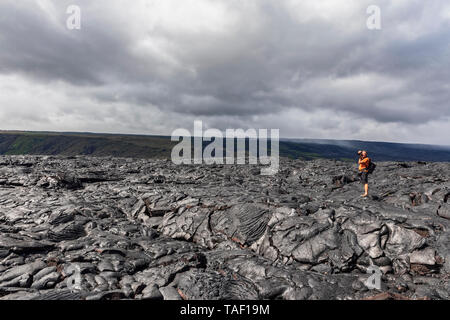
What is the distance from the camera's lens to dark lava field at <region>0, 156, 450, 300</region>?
36.9 feet

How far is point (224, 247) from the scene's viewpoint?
1609 cm

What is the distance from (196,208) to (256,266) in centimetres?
858

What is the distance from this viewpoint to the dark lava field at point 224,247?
36.9 ft

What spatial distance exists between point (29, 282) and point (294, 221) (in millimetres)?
15675

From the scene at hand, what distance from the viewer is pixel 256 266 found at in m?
→ 13.1

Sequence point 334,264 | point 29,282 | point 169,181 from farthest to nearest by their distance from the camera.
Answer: point 169,181 < point 334,264 < point 29,282

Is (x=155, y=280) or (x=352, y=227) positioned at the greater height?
(x=352, y=227)

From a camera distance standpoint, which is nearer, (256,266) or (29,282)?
(29,282)
